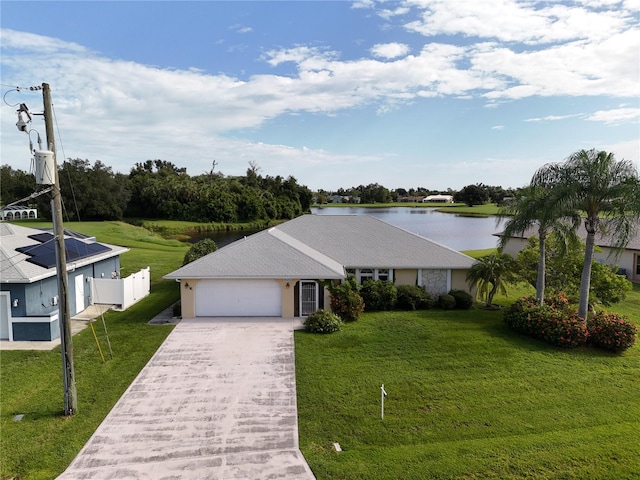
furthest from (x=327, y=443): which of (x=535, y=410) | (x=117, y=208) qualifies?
(x=117, y=208)

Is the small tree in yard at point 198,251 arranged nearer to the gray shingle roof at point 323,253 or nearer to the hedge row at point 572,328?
the gray shingle roof at point 323,253

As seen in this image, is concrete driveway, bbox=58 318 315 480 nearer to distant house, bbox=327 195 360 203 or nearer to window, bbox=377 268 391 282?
window, bbox=377 268 391 282

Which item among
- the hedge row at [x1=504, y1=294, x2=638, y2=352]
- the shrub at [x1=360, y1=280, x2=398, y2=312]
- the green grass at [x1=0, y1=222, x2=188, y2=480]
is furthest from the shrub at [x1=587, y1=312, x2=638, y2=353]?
the green grass at [x1=0, y1=222, x2=188, y2=480]

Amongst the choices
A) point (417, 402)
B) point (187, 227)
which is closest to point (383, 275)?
point (417, 402)

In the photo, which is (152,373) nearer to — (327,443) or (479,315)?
(327,443)

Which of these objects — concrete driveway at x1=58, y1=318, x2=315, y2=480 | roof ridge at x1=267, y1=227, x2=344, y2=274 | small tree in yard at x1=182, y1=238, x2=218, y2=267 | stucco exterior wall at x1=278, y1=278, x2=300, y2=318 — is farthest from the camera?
small tree in yard at x1=182, y1=238, x2=218, y2=267

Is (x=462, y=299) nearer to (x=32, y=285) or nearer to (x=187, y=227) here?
(x=32, y=285)
